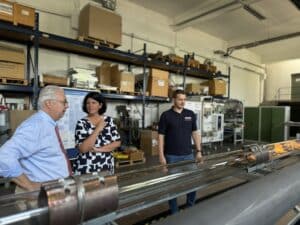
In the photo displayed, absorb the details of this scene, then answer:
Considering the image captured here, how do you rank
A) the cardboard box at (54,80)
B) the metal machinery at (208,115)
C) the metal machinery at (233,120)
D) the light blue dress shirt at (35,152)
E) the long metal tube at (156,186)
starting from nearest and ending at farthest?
the long metal tube at (156,186) < the light blue dress shirt at (35,152) < the cardboard box at (54,80) < the metal machinery at (208,115) < the metal machinery at (233,120)

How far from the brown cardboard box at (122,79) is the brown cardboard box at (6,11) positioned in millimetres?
2035

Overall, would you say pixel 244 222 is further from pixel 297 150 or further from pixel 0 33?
pixel 0 33

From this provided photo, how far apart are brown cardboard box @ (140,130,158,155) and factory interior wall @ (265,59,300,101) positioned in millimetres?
7277

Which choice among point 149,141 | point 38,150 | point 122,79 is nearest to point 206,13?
point 122,79

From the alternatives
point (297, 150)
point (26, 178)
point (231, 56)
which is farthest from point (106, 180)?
point (231, 56)

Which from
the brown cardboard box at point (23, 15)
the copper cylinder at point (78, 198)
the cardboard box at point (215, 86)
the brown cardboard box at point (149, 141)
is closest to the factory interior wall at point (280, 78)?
the cardboard box at point (215, 86)

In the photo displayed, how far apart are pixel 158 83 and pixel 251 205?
502 cm

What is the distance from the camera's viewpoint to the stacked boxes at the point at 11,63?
3633 millimetres

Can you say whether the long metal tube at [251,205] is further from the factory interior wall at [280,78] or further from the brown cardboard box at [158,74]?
the factory interior wall at [280,78]

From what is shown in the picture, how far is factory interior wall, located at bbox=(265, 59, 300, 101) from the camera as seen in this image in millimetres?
10086

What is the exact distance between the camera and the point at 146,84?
18.5ft

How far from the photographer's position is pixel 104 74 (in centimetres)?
504

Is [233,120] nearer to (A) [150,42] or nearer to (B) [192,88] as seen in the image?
(B) [192,88]

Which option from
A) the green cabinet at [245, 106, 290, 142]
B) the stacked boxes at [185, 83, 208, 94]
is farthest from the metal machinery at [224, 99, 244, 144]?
the green cabinet at [245, 106, 290, 142]
